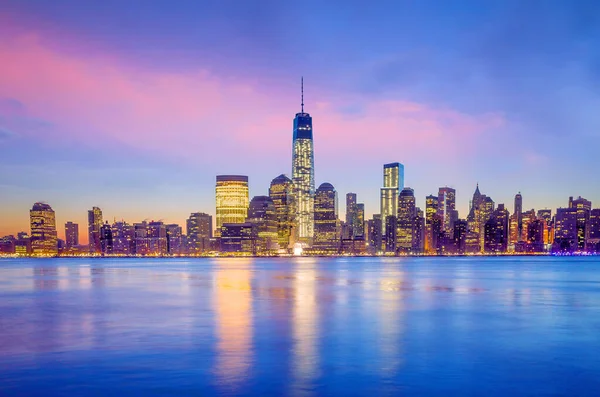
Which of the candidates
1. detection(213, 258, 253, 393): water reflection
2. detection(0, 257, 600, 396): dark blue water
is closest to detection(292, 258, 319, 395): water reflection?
detection(0, 257, 600, 396): dark blue water

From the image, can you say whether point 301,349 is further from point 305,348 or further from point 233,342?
point 233,342

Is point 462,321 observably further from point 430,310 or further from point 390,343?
point 390,343

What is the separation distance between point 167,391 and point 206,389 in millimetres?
1281

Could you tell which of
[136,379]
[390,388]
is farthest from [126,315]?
[390,388]

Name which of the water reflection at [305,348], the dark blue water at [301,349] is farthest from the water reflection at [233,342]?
the water reflection at [305,348]

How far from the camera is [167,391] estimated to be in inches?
713

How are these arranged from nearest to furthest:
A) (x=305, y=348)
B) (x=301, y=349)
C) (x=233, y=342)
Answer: (x=301, y=349), (x=305, y=348), (x=233, y=342)

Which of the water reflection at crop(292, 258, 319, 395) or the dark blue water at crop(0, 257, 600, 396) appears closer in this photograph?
the dark blue water at crop(0, 257, 600, 396)

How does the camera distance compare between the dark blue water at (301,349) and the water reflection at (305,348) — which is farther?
the water reflection at (305,348)

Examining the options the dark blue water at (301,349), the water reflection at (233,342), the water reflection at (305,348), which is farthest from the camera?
the water reflection at (233,342)

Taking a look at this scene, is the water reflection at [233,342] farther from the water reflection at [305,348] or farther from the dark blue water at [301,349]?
the water reflection at [305,348]

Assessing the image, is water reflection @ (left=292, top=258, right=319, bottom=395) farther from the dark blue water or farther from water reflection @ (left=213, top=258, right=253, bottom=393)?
water reflection @ (left=213, top=258, right=253, bottom=393)

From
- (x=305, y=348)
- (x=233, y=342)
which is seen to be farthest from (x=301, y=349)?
(x=233, y=342)

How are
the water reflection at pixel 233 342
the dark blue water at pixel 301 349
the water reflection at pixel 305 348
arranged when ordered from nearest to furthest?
1. the dark blue water at pixel 301 349
2. the water reflection at pixel 305 348
3. the water reflection at pixel 233 342
